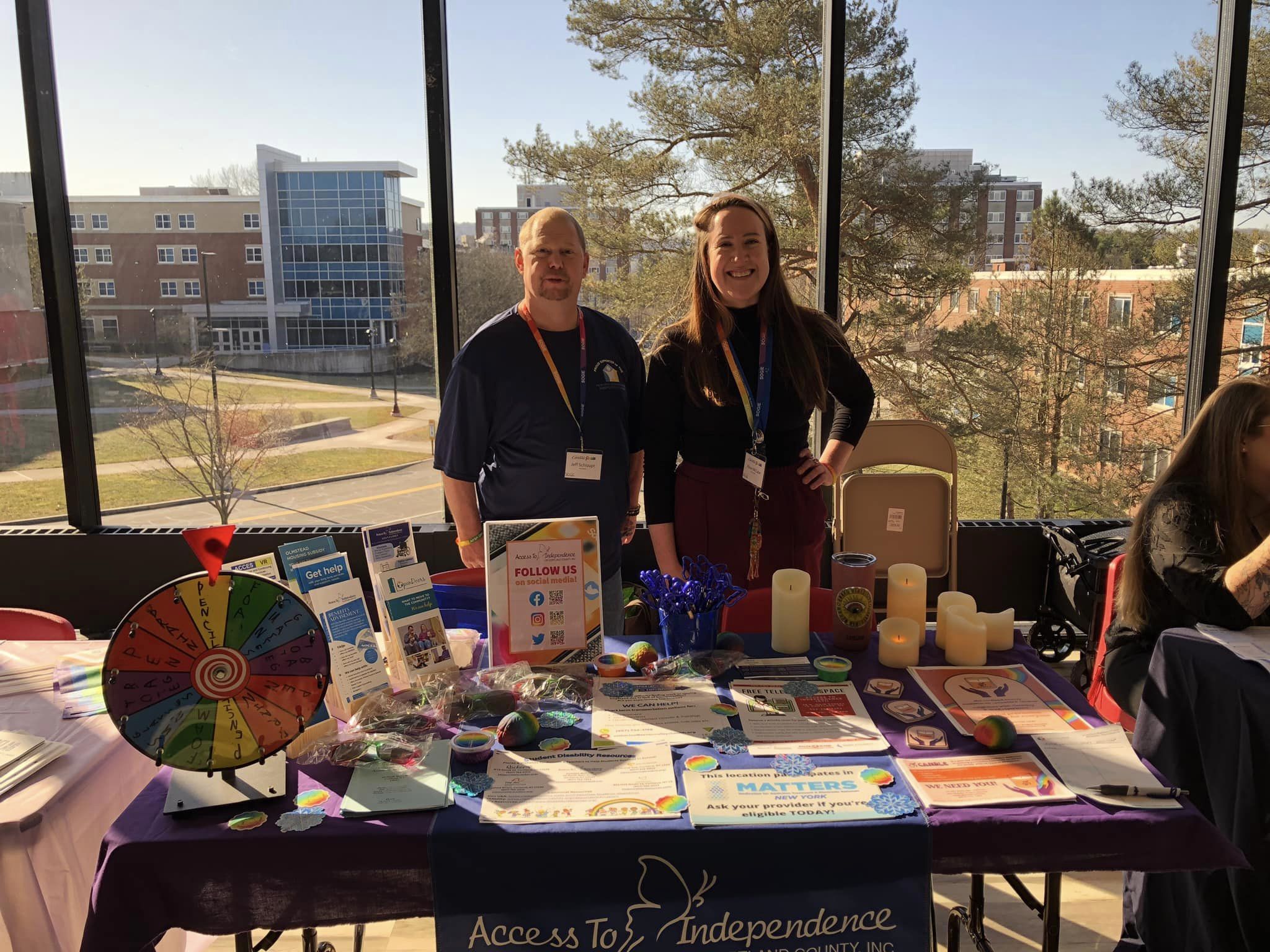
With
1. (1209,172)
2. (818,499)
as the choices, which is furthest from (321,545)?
(1209,172)

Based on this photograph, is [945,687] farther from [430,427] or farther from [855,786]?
[430,427]

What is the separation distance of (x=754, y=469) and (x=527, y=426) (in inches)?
A: 23.7

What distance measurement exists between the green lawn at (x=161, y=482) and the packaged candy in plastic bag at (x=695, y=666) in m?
2.40

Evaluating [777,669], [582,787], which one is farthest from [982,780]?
[582,787]

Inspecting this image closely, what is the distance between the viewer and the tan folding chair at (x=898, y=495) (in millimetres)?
3250

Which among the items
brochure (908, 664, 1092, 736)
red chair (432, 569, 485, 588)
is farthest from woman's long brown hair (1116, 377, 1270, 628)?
red chair (432, 569, 485, 588)

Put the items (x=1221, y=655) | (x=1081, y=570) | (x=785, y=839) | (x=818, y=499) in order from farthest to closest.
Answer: (x=1081, y=570), (x=818, y=499), (x=1221, y=655), (x=785, y=839)

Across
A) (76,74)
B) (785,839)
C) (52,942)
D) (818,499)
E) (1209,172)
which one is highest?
(76,74)

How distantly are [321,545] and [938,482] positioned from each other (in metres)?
2.55

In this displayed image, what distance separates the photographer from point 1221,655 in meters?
1.53

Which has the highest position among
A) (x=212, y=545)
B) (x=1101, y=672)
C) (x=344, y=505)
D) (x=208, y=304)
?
(x=208, y=304)

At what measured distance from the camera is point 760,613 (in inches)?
76.4

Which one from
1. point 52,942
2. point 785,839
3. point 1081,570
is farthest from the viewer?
point 1081,570

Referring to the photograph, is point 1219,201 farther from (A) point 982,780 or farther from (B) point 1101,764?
(A) point 982,780
